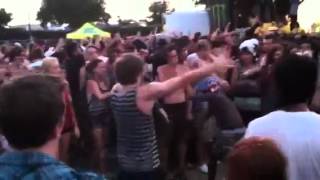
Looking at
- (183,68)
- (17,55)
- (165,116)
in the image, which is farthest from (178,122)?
(17,55)

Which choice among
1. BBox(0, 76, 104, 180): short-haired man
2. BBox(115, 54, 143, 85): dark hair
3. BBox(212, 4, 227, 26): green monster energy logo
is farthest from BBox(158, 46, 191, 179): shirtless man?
BBox(212, 4, 227, 26): green monster energy logo

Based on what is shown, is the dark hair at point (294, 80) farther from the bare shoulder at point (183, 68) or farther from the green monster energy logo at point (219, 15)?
the green monster energy logo at point (219, 15)

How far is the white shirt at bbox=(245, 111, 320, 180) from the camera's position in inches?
138

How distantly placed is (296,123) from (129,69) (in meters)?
2.15

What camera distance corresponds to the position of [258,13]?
113 ft

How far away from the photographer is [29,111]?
98.2 inches

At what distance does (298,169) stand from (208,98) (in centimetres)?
496

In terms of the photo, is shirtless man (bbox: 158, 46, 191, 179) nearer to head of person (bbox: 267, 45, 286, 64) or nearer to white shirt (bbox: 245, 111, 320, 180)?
head of person (bbox: 267, 45, 286, 64)

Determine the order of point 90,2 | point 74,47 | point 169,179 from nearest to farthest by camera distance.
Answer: point 169,179
point 74,47
point 90,2

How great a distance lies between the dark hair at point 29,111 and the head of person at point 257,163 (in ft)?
2.14

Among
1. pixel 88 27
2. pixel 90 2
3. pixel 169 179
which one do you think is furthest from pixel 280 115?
pixel 90 2

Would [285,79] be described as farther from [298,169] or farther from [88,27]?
[88,27]

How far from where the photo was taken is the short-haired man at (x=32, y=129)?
2498mm

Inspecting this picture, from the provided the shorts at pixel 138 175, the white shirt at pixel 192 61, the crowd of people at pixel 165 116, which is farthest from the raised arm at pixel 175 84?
the white shirt at pixel 192 61
